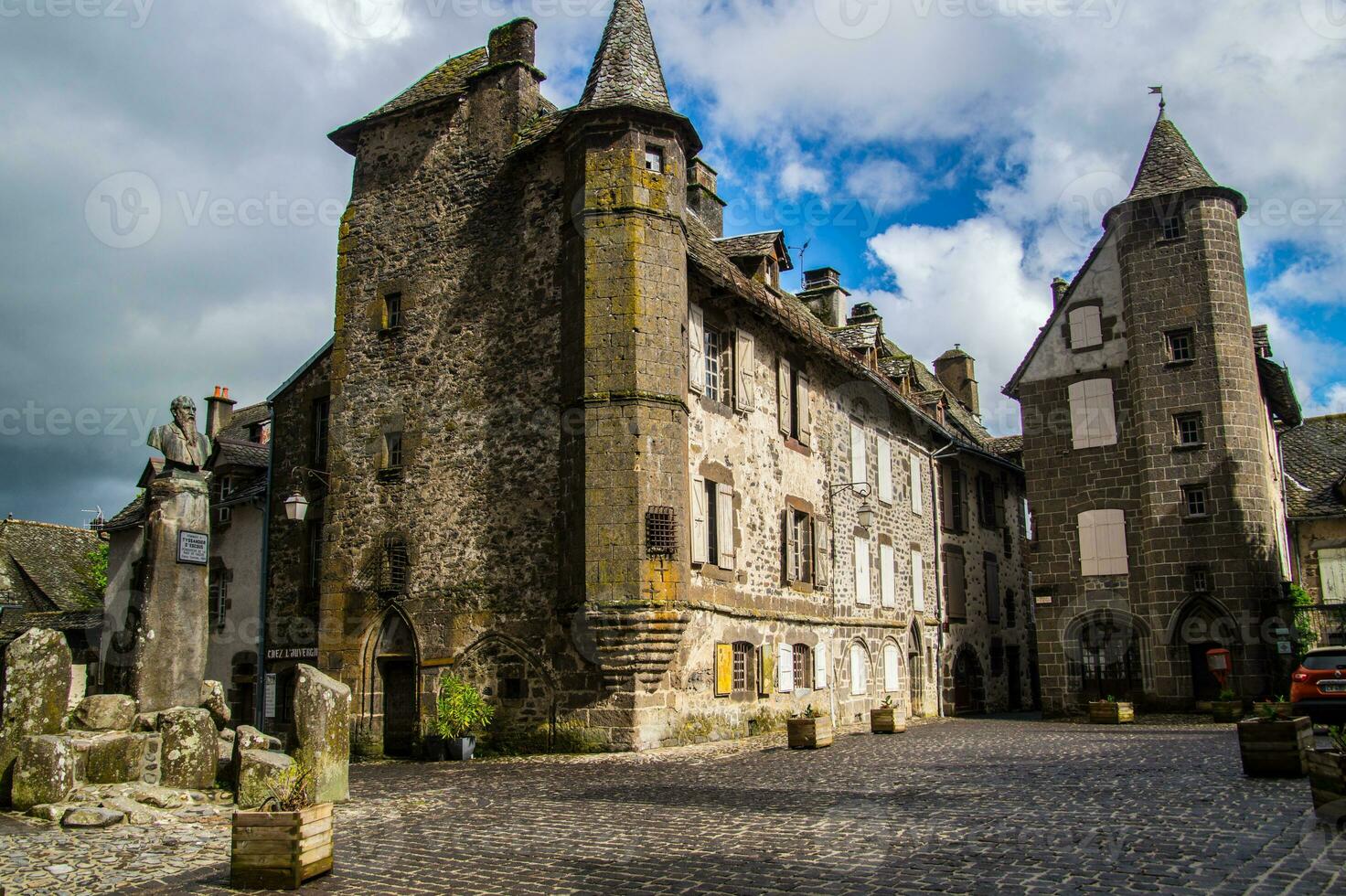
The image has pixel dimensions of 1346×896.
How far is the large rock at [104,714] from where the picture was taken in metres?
10.8

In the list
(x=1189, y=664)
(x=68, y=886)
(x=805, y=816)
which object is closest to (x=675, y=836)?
(x=805, y=816)

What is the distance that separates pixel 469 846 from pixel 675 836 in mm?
1545

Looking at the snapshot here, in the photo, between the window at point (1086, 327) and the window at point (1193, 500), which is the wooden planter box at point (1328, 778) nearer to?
the window at point (1193, 500)

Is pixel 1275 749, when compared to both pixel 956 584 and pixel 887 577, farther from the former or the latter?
pixel 956 584

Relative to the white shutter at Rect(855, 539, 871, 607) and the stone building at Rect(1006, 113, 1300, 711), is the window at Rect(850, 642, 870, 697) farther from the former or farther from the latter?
the stone building at Rect(1006, 113, 1300, 711)

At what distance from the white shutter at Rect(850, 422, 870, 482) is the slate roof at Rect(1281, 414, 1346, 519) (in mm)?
11364

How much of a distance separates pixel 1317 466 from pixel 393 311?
25044 mm

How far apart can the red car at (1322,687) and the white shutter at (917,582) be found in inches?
451

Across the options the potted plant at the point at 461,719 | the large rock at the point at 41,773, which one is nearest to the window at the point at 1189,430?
the potted plant at the point at 461,719

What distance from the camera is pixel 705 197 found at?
82.8 ft

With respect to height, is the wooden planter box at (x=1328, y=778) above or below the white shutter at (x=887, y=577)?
below

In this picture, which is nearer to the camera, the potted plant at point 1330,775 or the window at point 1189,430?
the potted plant at point 1330,775

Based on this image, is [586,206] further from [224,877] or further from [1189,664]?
[1189,664]

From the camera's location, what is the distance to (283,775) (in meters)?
7.58
